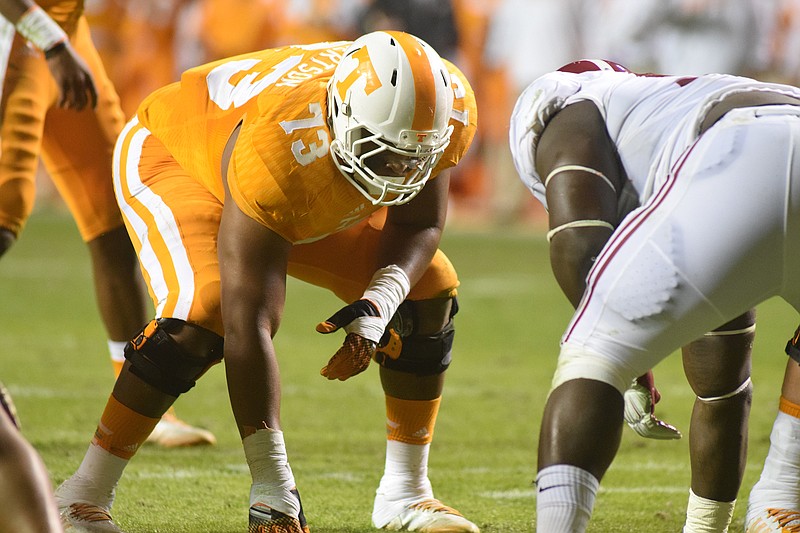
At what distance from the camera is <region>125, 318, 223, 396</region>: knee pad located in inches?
104

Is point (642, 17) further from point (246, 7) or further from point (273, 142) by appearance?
point (273, 142)

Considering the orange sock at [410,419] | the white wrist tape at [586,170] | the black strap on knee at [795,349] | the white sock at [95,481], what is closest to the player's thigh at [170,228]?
the white sock at [95,481]

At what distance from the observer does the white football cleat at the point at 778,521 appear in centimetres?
242

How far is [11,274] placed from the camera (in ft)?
25.8

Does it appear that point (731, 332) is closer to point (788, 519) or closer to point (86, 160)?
point (788, 519)

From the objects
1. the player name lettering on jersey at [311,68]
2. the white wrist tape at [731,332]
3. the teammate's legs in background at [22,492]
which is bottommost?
the white wrist tape at [731,332]

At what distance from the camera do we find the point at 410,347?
3.00m

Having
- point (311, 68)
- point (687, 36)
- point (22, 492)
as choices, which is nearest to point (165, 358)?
point (311, 68)

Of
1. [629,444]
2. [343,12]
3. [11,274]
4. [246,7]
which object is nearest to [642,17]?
[343,12]

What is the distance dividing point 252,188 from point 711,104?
985 mm

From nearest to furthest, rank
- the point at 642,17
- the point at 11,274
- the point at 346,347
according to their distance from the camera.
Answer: the point at 346,347
the point at 11,274
the point at 642,17

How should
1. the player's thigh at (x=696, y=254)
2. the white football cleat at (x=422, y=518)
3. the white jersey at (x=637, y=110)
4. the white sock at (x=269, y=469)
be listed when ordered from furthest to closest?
the white football cleat at (x=422, y=518)
the white sock at (x=269, y=469)
the white jersey at (x=637, y=110)
the player's thigh at (x=696, y=254)

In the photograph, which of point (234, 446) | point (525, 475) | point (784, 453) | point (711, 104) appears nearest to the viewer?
point (711, 104)

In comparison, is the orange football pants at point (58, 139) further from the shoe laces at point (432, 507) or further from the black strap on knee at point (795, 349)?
the black strap on knee at point (795, 349)
